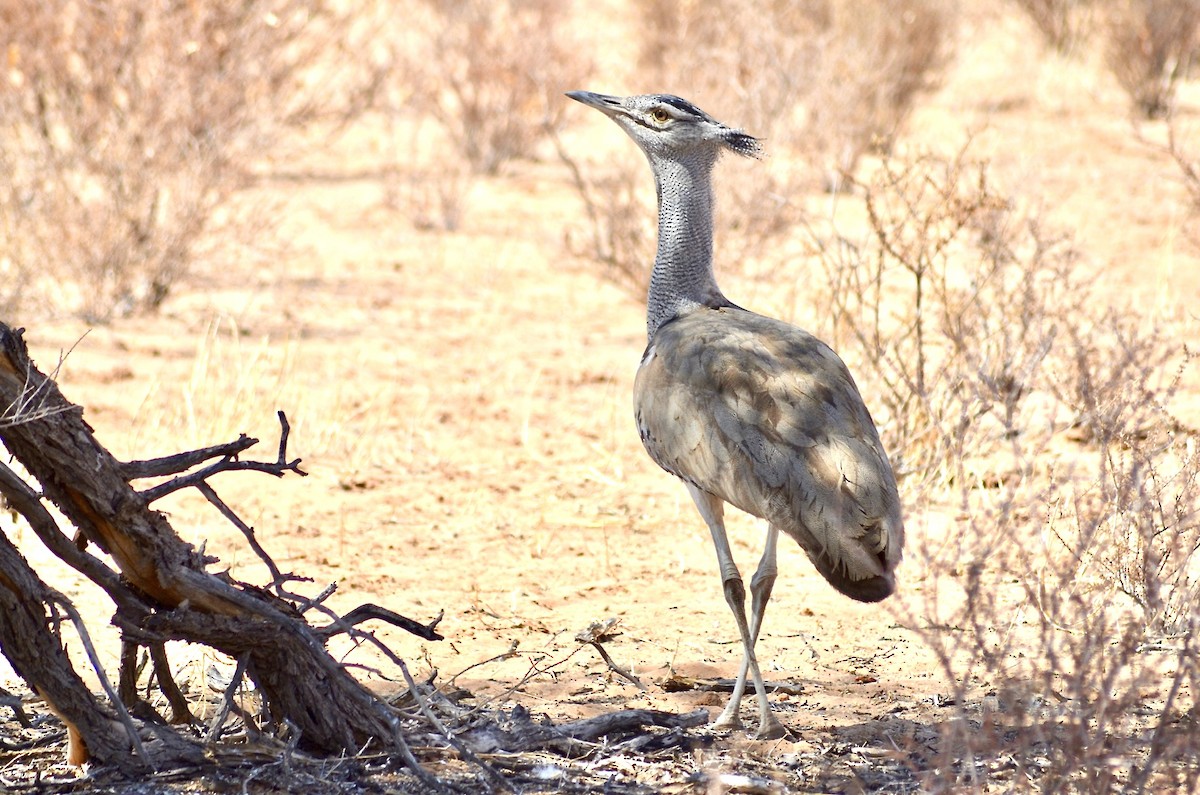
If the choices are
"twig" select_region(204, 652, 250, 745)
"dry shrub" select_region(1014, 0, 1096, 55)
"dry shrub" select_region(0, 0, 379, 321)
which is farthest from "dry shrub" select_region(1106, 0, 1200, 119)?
"twig" select_region(204, 652, 250, 745)

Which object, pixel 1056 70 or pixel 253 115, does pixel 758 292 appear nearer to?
pixel 253 115

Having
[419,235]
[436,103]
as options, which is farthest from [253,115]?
[436,103]

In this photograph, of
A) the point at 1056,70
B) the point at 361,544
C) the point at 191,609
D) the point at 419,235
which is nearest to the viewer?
the point at 191,609

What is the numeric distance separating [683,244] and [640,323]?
461 cm

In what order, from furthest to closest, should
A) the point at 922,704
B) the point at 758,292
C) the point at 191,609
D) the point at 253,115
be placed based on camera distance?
the point at 253,115 → the point at 758,292 → the point at 922,704 → the point at 191,609

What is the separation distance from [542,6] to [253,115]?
347cm

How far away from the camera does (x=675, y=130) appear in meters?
4.16

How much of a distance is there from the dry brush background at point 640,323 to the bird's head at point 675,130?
1248 mm

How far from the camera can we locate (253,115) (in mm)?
9594

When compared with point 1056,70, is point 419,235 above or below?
below

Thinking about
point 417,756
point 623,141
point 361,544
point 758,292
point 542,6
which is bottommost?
point 417,756

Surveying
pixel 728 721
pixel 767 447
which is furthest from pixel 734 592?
pixel 767 447

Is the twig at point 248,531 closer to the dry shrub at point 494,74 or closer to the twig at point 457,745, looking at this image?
the twig at point 457,745

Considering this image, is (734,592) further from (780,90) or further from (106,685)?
(780,90)
